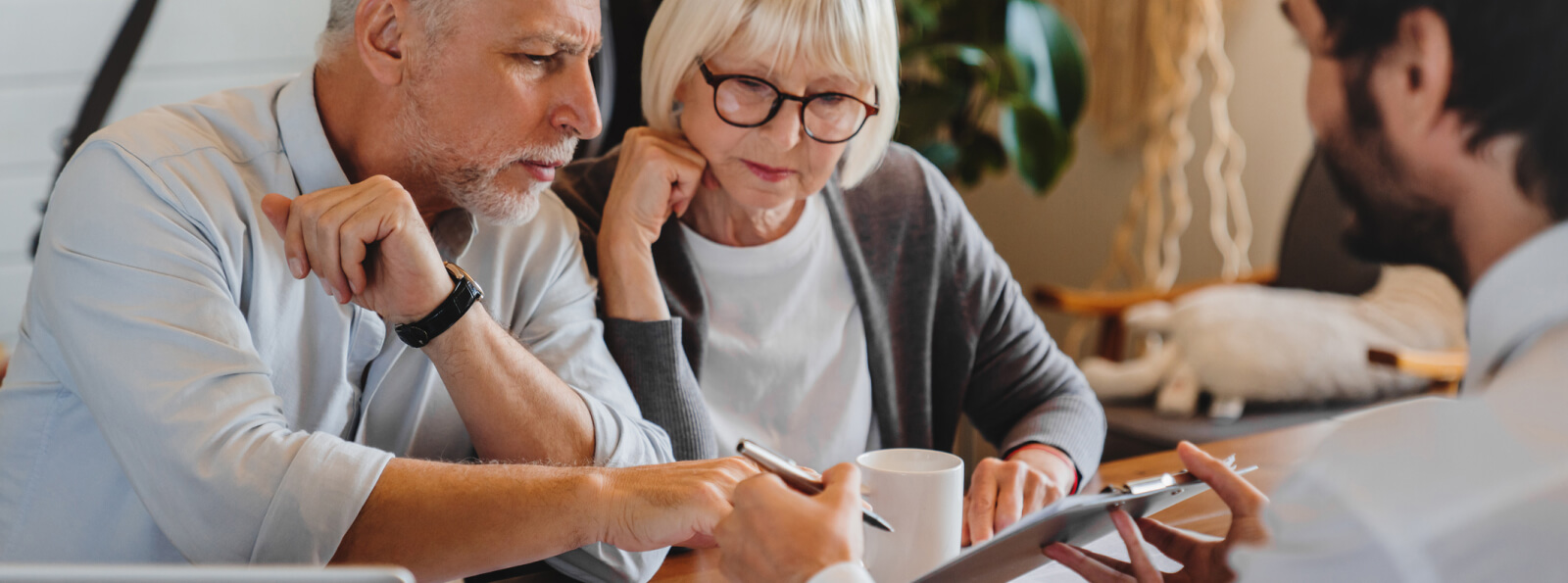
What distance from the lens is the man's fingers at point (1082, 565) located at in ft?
2.90

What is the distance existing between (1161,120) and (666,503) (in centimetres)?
266

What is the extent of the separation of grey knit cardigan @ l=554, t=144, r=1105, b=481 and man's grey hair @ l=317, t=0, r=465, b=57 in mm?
324

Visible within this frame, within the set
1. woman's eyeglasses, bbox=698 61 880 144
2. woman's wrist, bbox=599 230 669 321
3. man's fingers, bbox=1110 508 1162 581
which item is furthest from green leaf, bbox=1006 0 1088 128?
man's fingers, bbox=1110 508 1162 581

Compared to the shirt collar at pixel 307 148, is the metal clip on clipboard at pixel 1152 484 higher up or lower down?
lower down

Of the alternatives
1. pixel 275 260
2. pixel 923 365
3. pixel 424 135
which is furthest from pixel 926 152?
pixel 275 260

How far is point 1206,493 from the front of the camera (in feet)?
4.05

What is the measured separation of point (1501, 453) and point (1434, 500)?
0.04 m

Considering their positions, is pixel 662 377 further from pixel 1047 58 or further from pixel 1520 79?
pixel 1047 58

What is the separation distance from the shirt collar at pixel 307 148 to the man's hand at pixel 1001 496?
2.30ft

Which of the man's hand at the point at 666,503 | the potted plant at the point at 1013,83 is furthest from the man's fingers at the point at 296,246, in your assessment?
the potted plant at the point at 1013,83

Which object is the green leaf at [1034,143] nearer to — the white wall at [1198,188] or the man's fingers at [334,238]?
the white wall at [1198,188]

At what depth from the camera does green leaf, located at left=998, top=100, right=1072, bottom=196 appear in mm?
2586

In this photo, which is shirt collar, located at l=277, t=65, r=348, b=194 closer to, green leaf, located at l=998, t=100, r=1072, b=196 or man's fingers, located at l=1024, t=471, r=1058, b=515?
man's fingers, located at l=1024, t=471, r=1058, b=515

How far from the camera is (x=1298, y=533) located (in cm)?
58
